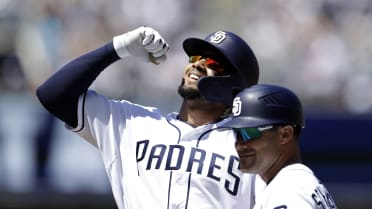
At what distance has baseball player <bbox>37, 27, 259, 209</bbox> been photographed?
4.14 m

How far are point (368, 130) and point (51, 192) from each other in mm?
2656

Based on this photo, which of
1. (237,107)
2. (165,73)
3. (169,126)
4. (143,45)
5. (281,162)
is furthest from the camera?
(165,73)

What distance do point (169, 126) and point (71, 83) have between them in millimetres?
457

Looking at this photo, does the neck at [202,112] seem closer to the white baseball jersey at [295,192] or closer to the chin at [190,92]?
the chin at [190,92]

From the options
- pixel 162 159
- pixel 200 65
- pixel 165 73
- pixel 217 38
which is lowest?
pixel 165 73

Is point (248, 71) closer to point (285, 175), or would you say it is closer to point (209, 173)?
point (209, 173)

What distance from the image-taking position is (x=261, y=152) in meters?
3.55

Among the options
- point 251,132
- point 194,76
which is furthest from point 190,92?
point 251,132

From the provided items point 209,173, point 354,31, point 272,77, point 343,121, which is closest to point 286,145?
point 209,173

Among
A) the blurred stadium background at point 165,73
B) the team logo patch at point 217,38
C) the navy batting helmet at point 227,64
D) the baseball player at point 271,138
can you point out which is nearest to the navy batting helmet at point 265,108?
the baseball player at point 271,138

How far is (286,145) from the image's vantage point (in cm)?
354

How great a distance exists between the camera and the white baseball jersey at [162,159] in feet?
13.5

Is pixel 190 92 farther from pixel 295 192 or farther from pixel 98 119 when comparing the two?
pixel 295 192

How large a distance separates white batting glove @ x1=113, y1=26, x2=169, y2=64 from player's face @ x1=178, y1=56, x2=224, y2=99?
13 centimetres
